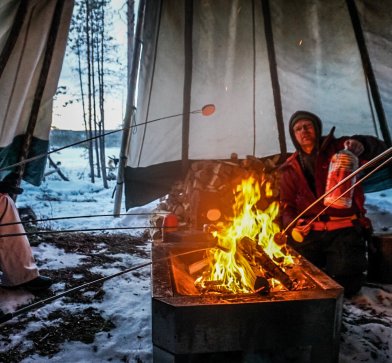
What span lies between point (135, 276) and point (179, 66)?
2.99 m

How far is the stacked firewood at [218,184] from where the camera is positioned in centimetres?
482

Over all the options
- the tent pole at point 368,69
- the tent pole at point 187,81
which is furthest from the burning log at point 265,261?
the tent pole at point 368,69

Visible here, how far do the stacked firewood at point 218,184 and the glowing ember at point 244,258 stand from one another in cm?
199

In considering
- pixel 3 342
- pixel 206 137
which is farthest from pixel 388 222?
pixel 3 342

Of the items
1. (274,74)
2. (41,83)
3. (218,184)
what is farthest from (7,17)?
(274,74)

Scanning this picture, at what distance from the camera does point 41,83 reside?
13.6 ft

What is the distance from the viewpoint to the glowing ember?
2.07 m

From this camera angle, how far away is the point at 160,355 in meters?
1.76

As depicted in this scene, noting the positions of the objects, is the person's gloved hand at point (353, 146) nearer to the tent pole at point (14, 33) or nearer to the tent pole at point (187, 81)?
the tent pole at point (187, 81)

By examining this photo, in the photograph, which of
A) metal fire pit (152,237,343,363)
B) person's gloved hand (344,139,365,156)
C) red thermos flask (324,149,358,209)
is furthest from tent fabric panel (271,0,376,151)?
metal fire pit (152,237,343,363)

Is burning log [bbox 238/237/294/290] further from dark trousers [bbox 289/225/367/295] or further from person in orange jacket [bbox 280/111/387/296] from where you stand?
dark trousers [bbox 289/225/367/295]

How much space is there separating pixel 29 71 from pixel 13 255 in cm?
225

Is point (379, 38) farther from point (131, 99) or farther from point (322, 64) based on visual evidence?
point (131, 99)

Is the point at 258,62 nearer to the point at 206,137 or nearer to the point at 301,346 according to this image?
the point at 206,137
